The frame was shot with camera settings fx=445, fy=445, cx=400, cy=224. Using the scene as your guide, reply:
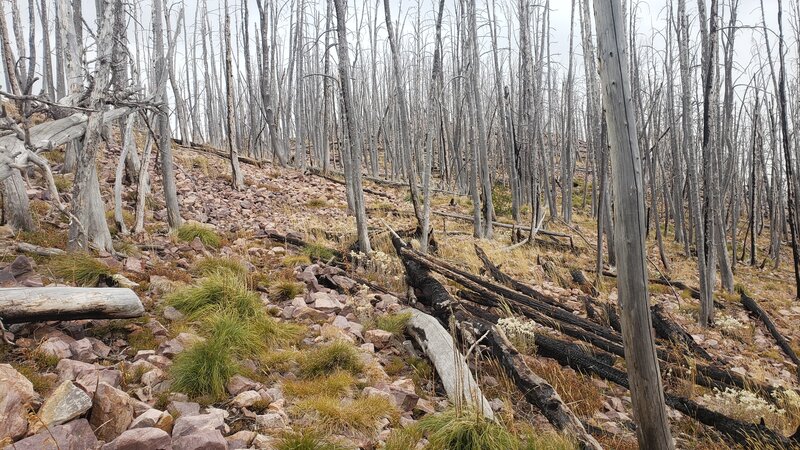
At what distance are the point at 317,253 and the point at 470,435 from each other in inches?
187

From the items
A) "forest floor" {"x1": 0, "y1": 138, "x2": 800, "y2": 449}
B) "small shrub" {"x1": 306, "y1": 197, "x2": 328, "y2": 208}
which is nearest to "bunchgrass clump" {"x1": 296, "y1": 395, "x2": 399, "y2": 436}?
"forest floor" {"x1": 0, "y1": 138, "x2": 800, "y2": 449}

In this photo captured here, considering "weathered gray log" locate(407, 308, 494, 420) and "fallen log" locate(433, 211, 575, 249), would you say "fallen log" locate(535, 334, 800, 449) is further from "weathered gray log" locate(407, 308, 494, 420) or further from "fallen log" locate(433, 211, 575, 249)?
"fallen log" locate(433, 211, 575, 249)

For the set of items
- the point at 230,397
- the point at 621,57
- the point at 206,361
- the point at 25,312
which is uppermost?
the point at 621,57

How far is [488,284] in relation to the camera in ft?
18.6

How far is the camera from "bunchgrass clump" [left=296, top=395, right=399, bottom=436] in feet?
8.84

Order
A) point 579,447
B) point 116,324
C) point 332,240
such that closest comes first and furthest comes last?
point 579,447, point 116,324, point 332,240

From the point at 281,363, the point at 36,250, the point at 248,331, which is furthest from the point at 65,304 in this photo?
the point at 36,250

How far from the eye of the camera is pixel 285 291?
5098mm

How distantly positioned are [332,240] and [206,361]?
5.31m

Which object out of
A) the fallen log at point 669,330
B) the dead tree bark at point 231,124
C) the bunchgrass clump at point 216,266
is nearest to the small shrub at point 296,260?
the bunchgrass clump at point 216,266

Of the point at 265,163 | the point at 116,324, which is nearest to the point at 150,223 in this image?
the point at 116,324

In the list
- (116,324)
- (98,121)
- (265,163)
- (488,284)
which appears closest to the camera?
(116,324)

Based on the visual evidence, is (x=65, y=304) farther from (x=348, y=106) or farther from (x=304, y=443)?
(x=348, y=106)

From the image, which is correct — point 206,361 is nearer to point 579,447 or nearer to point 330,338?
point 330,338
